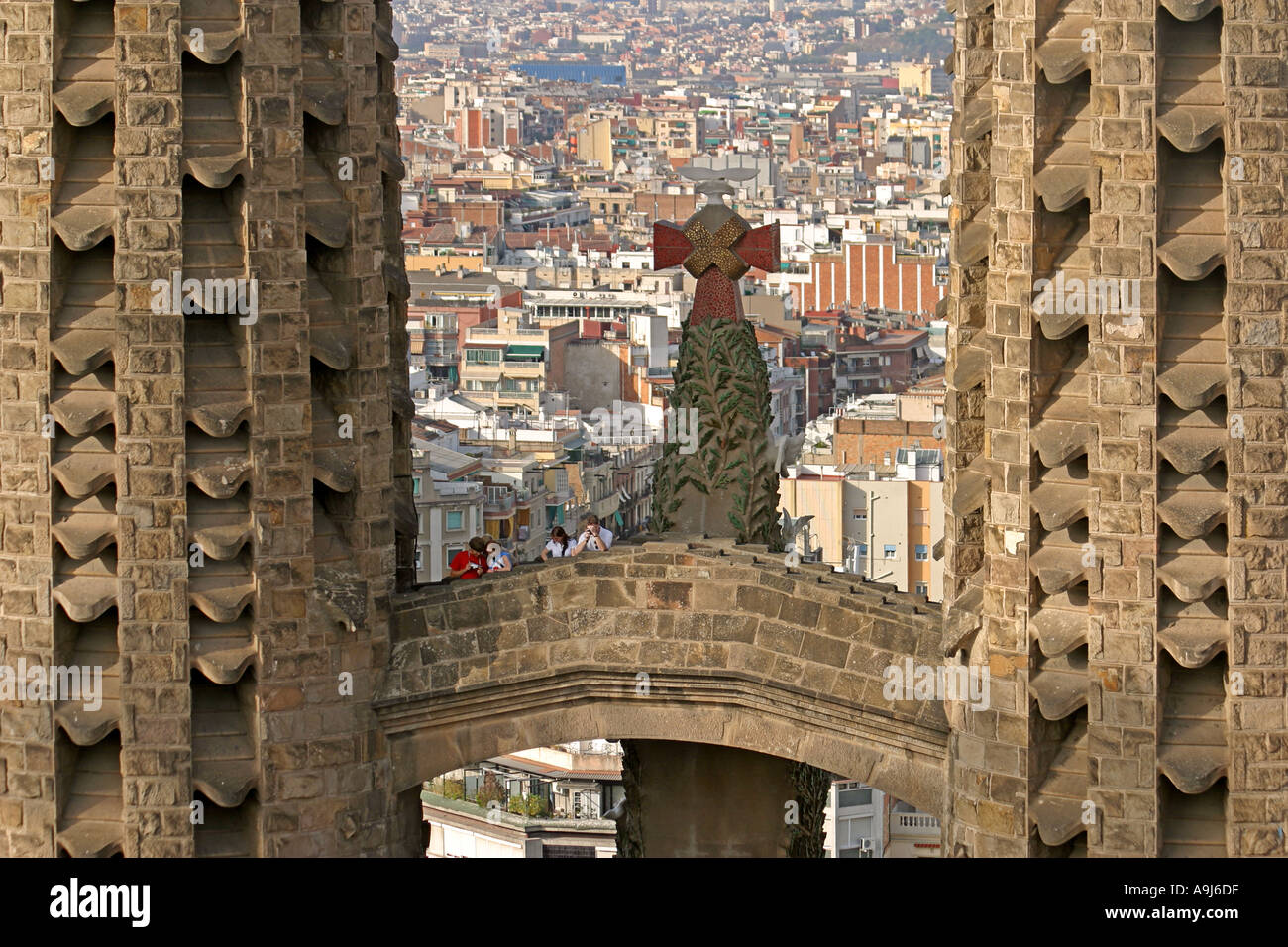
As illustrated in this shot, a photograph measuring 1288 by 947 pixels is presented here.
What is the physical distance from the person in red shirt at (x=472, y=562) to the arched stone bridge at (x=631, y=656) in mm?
766

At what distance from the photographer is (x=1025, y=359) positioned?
15.7 meters

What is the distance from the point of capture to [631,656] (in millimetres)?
16906

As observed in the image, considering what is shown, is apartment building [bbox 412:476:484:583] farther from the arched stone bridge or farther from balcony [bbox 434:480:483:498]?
the arched stone bridge

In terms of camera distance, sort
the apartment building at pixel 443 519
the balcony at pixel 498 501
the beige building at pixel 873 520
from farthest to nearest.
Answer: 1. the beige building at pixel 873 520
2. the balcony at pixel 498 501
3. the apartment building at pixel 443 519

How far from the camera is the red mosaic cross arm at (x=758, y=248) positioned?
17875mm

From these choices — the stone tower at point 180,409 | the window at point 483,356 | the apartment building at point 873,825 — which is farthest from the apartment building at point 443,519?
the window at point 483,356

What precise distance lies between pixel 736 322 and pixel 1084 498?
2784 millimetres

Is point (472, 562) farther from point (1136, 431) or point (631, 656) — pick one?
point (1136, 431)

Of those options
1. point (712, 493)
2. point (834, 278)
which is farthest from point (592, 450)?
point (834, 278)

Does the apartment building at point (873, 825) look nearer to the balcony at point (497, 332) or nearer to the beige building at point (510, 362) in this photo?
the beige building at point (510, 362)

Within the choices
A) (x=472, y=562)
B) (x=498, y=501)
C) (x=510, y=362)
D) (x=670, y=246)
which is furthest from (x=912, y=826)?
(x=510, y=362)


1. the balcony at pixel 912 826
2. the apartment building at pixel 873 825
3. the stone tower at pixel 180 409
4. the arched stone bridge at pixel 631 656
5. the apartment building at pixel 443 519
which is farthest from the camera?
the apartment building at pixel 443 519

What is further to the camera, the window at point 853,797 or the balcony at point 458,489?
the balcony at point 458,489

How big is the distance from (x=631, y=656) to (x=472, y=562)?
65.1 inches
